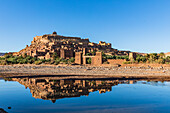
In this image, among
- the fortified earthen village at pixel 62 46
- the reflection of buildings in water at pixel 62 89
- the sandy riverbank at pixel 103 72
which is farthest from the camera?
the fortified earthen village at pixel 62 46

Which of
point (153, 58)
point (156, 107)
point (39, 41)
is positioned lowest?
point (156, 107)

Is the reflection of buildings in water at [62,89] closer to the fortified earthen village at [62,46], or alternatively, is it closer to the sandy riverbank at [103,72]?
the sandy riverbank at [103,72]

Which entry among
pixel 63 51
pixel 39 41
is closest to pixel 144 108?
pixel 63 51

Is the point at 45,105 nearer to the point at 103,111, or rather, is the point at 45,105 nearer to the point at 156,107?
the point at 103,111

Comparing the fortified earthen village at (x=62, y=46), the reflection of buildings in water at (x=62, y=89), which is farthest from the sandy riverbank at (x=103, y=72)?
the fortified earthen village at (x=62, y=46)

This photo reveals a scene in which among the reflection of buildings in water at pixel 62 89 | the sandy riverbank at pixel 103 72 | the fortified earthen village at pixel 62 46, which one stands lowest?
the reflection of buildings in water at pixel 62 89

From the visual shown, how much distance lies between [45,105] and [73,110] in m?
1.22

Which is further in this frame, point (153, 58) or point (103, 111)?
point (153, 58)

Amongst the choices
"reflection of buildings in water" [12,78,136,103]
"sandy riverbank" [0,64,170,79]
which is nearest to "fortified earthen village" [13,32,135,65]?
"sandy riverbank" [0,64,170,79]

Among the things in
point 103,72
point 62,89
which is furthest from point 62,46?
point 62,89

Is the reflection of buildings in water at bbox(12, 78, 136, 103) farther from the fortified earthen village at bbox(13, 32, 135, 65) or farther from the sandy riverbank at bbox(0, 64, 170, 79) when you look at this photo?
the fortified earthen village at bbox(13, 32, 135, 65)

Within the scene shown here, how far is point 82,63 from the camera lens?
36219 millimetres

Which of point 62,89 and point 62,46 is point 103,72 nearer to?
point 62,89

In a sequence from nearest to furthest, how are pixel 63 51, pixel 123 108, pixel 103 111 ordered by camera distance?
pixel 103 111 < pixel 123 108 < pixel 63 51
